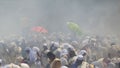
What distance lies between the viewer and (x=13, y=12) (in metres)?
30.6

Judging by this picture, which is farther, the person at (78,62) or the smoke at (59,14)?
the smoke at (59,14)

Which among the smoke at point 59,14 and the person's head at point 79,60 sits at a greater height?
the smoke at point 59,14

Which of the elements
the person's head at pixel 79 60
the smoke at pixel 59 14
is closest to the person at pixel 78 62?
the person's head at pixel 79 60

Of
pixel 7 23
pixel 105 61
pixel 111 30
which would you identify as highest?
pixel 7 23

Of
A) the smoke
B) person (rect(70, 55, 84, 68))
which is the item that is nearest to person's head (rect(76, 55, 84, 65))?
person (rect(70, 55, 84, 68))

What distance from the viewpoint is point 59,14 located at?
31.2m

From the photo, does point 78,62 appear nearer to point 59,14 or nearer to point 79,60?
point 79,60

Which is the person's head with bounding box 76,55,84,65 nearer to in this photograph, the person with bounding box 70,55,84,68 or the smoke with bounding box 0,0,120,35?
the person with bounding box 70,55,84,68

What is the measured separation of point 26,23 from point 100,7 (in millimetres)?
8227

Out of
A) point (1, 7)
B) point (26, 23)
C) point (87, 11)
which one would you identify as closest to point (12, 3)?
point (1, 7)

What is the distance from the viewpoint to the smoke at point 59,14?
29250mm

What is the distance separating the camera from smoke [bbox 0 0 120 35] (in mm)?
29250

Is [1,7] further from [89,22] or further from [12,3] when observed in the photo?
[89,22]

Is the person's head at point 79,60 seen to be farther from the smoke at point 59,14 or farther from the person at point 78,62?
the smoke at point 59,14
